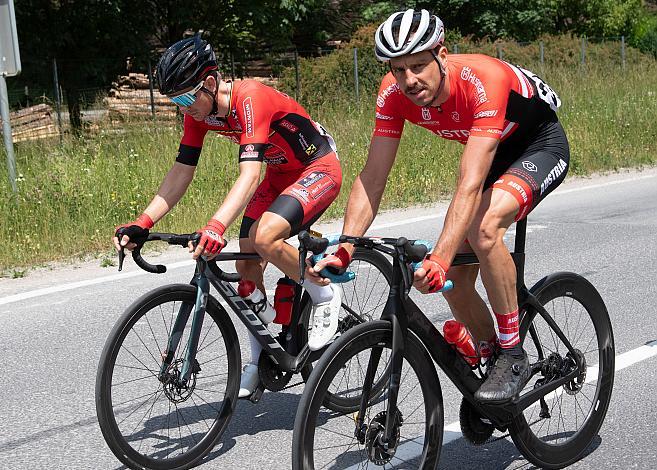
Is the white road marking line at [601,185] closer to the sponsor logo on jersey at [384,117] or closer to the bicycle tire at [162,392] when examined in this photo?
the bicycle tire at [162,392]

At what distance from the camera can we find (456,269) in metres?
4.30

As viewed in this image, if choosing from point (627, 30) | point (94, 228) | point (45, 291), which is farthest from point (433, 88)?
point (627, 30)

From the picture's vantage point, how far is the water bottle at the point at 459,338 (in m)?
4.07

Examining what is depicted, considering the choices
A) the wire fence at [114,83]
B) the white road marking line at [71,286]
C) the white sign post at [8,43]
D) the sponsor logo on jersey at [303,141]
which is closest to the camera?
the sponsor logo on jersey at [303,141]

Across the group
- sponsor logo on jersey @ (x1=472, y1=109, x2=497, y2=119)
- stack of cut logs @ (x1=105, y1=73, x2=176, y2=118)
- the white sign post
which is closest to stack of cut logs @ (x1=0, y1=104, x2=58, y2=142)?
stack of cut logs @ (x1=105, y1=73, x2=176, y2=118)

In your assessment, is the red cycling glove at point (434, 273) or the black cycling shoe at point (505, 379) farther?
the black cycling shoe at point (505, 379)

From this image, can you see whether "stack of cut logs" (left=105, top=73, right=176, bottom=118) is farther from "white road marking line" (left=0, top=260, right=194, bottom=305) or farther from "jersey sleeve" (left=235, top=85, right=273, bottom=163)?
"jersey sleeve" (left=235, top=85, right=273, bottom=163)

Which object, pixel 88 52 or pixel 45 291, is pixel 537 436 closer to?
pixel 45 291

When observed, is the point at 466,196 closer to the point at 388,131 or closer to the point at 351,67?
the point at 388,131

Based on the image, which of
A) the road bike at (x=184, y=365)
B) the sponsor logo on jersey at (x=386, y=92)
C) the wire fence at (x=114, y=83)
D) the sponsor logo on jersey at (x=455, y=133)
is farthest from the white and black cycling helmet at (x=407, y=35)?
the wire fence at (x=114, y=83)

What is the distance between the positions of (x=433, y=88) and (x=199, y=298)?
1.40 meters

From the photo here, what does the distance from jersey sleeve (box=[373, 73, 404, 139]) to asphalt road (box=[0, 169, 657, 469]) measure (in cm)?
148

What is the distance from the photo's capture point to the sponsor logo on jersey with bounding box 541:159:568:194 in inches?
170

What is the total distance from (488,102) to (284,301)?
1.64 m
